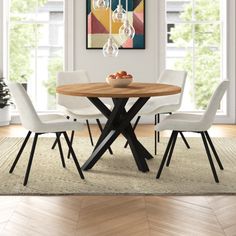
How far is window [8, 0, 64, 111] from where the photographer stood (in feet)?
27.0

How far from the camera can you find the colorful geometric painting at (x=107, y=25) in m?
7.95

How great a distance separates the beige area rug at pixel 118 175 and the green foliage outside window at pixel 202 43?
2.53m

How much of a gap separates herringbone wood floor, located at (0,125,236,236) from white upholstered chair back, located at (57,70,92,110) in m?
2.04

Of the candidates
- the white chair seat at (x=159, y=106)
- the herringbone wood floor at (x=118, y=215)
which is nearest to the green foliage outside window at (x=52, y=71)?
the white chair seat at (x=159, y=106)

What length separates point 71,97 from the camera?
5.93 m

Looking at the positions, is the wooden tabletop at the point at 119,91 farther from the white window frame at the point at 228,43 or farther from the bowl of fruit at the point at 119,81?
the white window frame at the point at 228,43

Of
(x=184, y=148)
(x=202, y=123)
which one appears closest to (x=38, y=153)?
(x=184, y=148)

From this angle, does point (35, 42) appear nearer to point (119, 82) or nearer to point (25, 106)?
point (119, 82)

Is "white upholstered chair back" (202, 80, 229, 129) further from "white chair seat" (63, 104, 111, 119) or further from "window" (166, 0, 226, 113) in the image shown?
"window" (166, 0, 226, 113)

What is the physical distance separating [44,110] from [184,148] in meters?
3.09

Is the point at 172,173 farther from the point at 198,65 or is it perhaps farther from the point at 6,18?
the point at 6,18

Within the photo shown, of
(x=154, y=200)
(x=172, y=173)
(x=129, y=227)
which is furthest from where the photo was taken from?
(x=172, y=173)

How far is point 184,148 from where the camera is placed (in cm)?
593

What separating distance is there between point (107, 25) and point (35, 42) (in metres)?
1.18
